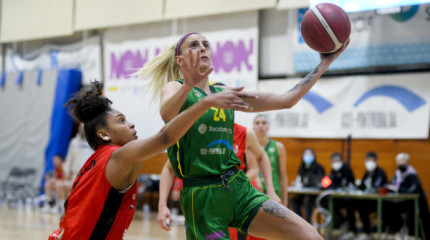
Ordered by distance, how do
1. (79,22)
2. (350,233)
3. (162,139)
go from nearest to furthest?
(162,139) → (350,233) → (79,22)

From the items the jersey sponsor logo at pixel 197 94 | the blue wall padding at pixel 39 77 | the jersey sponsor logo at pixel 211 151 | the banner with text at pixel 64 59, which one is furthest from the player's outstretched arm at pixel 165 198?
the blue wall padding at pixel 39 77

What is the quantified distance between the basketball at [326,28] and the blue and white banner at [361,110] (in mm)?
6571

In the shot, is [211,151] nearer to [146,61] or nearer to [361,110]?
[361,110]

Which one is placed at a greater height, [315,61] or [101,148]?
[315,61]

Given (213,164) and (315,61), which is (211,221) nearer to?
(213,164)

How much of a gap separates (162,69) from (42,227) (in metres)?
6.81

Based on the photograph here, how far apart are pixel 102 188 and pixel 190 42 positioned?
99 centimetres

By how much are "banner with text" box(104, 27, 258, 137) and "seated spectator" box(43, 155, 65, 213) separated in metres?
2.01

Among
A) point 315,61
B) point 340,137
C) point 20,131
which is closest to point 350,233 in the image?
point 340,137

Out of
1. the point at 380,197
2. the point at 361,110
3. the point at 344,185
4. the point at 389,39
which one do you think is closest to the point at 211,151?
the point at 380,197

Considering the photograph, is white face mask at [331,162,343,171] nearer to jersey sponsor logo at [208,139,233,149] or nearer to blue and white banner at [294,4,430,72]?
blue and white banner at [294,4,430,72]

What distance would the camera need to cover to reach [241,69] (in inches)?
431

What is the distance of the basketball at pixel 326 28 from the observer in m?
3.14

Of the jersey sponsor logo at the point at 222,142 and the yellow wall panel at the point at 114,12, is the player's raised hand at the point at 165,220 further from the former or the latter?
the yellow wall panel at the point at 114,12
